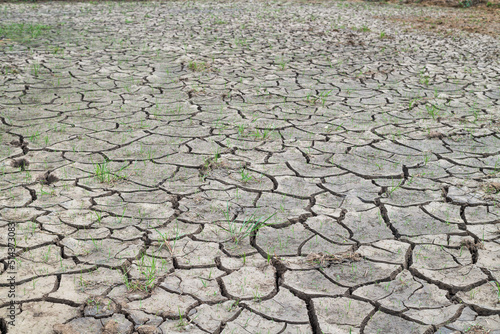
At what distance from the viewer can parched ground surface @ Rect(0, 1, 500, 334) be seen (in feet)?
6.72

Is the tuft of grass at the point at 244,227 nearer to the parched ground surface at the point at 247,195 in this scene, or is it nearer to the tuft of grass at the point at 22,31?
the parched ground surface at the point at 247,195

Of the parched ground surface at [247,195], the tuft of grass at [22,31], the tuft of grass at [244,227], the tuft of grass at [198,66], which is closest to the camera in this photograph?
the parched ground surface at [247,195]

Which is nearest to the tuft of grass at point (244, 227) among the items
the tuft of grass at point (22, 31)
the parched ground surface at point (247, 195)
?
the parched ground surface at point (247, 195)

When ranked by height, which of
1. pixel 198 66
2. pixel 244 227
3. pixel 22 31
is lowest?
pixel 244 227

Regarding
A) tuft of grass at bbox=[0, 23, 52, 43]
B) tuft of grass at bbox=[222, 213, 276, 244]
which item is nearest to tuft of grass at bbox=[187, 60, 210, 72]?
tuft of grass at bbox=[0, 23, 52, 43]

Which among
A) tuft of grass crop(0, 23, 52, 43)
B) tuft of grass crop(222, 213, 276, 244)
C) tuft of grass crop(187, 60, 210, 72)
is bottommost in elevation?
tuft of grass crop(222, 213, 276, 244)

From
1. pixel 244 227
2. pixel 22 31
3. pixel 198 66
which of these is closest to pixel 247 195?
pixel 244 227

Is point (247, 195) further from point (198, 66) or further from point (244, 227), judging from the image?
point (198, 66)

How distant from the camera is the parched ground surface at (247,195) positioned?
2047 millimetres

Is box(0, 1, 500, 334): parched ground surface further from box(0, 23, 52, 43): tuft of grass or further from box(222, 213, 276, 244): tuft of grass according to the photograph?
box(0, 23, 52, 43): tuft of grass

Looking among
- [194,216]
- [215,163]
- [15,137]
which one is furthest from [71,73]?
[194,216]

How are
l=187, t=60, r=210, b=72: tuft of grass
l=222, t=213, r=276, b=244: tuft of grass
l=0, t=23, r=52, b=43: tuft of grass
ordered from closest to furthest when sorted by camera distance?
l=222, t=213, r=276, b=244: tuft of grass
l=187, t=60, r=210, b=72: tuft of grass
l=0, t=23, r=52, b=43: tuft of grass

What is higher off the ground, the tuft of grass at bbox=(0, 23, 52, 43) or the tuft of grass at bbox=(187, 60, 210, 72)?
the tuft of grass at bbox=(0, 23, 52, 43)

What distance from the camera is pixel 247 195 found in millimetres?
2979
